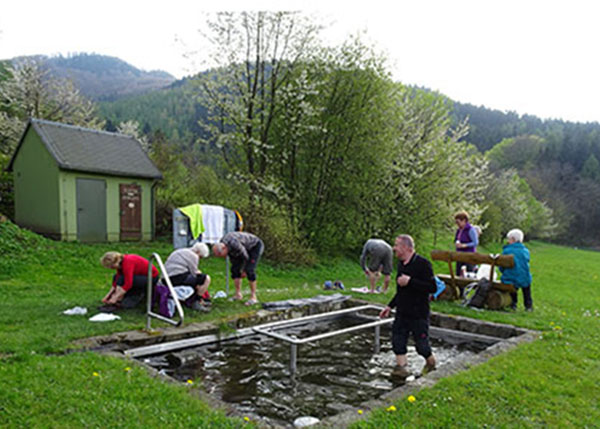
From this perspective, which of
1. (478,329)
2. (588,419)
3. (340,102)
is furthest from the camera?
(340,102)

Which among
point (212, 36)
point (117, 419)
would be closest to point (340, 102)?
point (212, 36)

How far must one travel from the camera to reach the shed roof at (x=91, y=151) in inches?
645

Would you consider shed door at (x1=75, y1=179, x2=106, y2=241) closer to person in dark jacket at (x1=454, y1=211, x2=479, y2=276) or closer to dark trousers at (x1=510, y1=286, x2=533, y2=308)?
person in dark jacket at (x1=454, y1=211, x2=479, y2=276)

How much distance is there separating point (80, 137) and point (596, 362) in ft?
61.3

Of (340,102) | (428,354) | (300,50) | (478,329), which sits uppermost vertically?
(300,50)

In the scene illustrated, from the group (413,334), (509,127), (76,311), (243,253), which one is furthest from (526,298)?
(509,127)

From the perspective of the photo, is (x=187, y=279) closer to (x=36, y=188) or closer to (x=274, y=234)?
(x=274, y=234)

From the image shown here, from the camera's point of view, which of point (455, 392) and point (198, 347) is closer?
point (455, 392)

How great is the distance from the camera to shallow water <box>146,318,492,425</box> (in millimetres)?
A: 4617

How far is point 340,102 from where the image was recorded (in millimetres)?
18562

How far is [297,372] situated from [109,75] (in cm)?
18147

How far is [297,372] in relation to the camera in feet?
18.7

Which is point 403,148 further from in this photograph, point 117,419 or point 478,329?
point 117,419

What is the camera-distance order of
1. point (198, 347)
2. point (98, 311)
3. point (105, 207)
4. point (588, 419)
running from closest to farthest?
point (588, 419)
point (198, 347)
point (98, 311)
point (105, 207)
